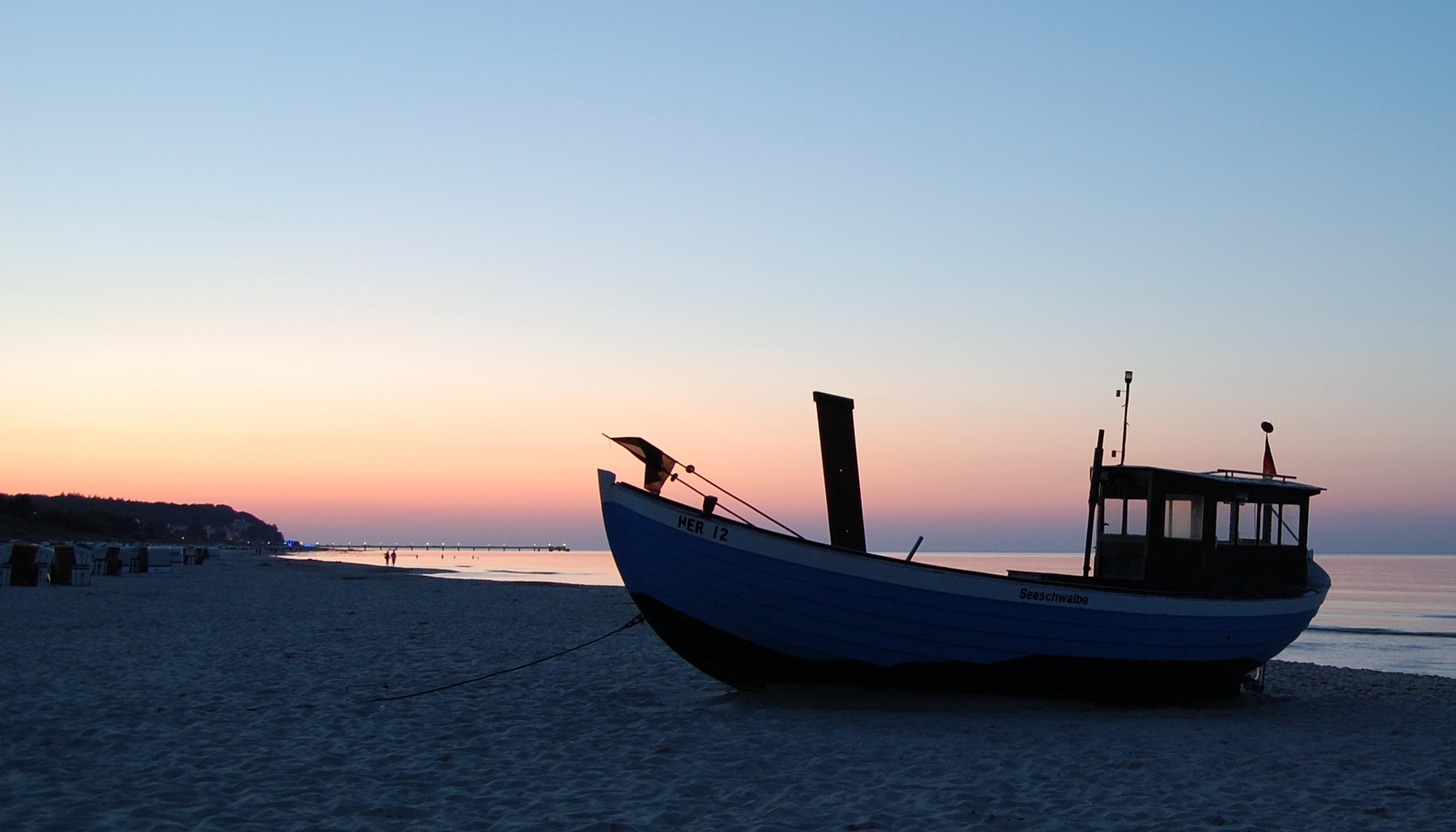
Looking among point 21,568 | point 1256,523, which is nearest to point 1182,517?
point 1256,523

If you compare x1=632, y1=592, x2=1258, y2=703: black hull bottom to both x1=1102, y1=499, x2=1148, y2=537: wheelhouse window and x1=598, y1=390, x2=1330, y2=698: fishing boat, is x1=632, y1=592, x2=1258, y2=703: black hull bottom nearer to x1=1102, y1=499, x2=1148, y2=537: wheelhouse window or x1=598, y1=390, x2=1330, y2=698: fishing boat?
x1=598, y1=390, x2=1330, y2=698: fishing boat

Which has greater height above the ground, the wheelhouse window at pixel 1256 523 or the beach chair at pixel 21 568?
the wheelhouse window at pixel 1256 523

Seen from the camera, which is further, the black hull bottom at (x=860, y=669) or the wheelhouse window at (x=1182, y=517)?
the wheelhouse window at (x=1182, y=517)

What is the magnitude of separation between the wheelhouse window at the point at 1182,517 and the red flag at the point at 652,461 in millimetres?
7014

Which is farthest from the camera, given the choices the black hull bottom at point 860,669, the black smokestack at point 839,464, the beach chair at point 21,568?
the beach chair at point 21,568

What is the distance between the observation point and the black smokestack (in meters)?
13.4

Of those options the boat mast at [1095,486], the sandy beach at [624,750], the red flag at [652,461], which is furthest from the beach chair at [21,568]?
the boat mast at [1095,486]

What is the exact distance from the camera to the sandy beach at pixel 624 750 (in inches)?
285

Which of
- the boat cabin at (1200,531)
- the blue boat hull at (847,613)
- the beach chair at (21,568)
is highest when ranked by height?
the boat cabin at (1200,531)

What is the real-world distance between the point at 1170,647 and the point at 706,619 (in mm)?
6028

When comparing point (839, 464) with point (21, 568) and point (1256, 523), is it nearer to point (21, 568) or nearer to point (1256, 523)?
point (1256, 523)

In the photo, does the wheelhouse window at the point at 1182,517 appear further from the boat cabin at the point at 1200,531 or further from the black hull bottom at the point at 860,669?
the black hull bottom at the point at 860,669

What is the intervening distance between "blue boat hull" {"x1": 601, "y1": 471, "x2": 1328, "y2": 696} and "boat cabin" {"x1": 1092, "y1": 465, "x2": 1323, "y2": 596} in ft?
5.42

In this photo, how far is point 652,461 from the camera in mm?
12539
